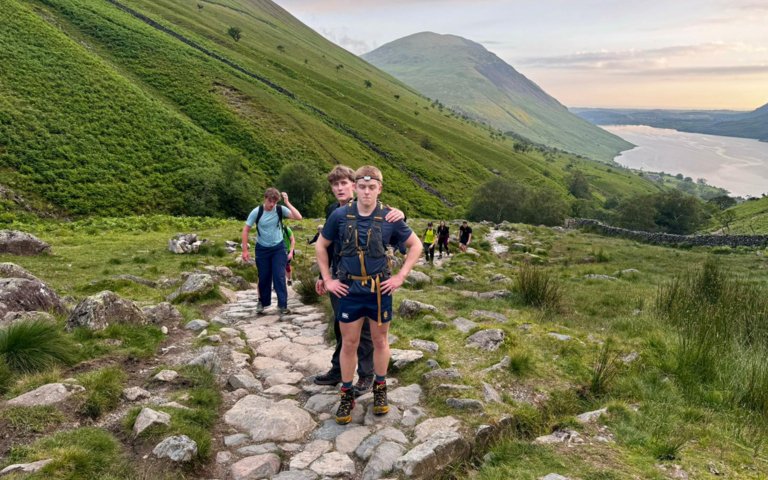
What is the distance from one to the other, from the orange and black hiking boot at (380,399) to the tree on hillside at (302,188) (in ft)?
157

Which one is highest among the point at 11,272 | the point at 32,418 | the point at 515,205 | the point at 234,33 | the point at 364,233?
the point at 234,33

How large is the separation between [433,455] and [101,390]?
403 centimetres

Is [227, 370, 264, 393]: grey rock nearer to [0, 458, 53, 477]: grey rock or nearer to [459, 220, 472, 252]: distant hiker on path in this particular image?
[0, 458, 53, 477]: grey rock

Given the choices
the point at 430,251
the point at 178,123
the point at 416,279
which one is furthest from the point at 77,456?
the point at 178,123

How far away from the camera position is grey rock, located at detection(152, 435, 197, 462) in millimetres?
4112

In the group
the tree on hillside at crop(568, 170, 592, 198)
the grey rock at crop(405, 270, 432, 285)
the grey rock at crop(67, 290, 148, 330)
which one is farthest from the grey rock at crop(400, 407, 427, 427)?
the tree on hillside at crop(568, 170, 592, 198)

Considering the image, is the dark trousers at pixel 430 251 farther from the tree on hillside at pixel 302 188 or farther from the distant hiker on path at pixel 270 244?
the tree on hillside at pixel 302 188

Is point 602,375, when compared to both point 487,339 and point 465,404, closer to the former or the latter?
point 487,339

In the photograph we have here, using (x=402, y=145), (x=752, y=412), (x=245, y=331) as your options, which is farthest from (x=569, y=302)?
(x=402, y=145)

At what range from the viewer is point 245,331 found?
27.2 feet

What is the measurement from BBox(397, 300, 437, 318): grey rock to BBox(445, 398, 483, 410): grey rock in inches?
140

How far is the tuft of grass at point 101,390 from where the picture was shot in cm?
476

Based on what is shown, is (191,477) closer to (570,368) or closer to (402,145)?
(570,368)

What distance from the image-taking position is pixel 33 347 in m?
5.64
